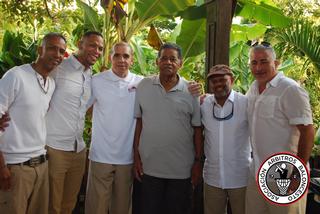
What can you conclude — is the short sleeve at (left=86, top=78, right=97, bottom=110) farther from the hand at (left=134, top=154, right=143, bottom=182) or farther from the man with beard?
the hand at (left=134, top=154, right=143, bottom=182)

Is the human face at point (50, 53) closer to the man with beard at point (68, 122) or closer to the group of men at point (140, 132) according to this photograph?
the group of men at point (140, 132)

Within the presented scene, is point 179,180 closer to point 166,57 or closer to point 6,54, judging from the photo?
point 166,57

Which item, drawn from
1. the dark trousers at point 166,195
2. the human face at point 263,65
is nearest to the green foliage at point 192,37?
the human face at point 263,65

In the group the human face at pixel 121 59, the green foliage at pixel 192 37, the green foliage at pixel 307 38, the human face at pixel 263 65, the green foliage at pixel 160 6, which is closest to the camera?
the human face at pixel 263 65

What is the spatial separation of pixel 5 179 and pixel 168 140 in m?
1.24

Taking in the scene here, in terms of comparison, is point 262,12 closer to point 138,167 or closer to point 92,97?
point 92,97

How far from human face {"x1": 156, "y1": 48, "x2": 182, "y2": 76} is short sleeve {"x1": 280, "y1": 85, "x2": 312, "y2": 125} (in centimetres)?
89

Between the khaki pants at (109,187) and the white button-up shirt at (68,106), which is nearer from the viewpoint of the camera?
the white button-up shirt at (68,106)

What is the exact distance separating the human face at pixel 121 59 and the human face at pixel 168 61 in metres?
0.41

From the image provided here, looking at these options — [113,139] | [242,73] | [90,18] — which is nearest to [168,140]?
[113,139]

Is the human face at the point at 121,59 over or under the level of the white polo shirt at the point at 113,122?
over

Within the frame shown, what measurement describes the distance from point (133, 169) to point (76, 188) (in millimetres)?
585

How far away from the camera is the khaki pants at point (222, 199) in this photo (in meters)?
2.85

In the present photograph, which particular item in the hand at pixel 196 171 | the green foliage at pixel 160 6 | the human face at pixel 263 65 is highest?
the green foliage at pixel 160 6
